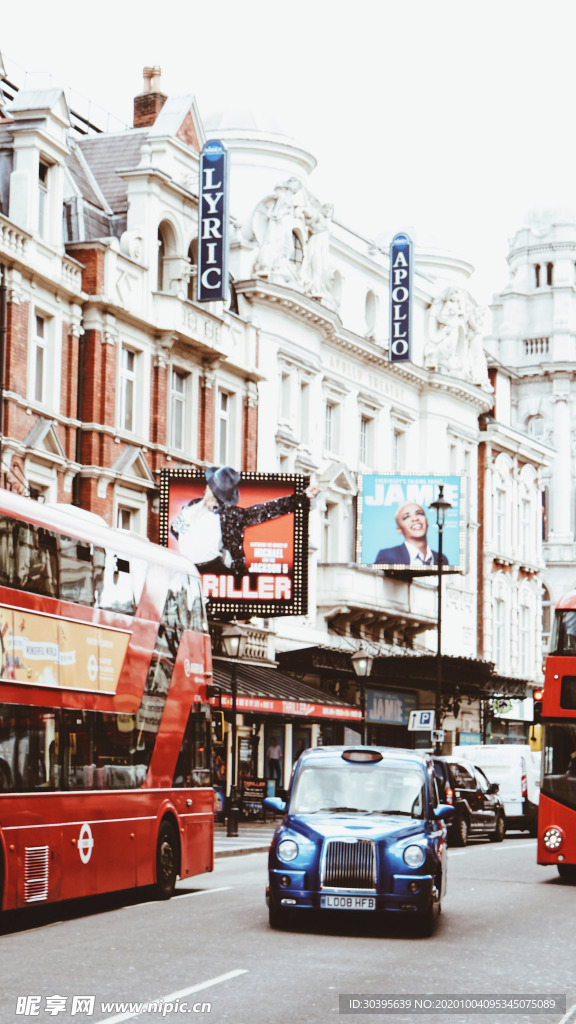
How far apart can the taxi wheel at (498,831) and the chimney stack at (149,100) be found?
65.3ft

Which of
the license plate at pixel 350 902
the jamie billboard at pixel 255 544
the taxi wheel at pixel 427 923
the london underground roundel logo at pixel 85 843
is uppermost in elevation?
the jamie billboard at pixel 255 544

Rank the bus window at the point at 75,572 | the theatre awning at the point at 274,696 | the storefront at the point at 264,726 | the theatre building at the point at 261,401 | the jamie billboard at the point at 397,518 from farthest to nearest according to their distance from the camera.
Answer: the jamie billboard at the point at 397,518 → the storefront at the point at 264,726 → the theatre awning at the point at 274,696 → the theatre building at the point at 261,401 → the bus window at the point at 75,572

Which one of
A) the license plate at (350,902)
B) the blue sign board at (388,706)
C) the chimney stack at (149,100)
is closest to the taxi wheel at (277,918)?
the license plate at (350,902)

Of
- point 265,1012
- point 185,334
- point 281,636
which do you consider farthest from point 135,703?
point 281,636

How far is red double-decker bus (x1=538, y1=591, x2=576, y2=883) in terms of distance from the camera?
22703 millimetres

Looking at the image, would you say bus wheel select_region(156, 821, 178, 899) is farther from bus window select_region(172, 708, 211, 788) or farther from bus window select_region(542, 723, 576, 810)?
bus window select_region(542, 723, 576, 810)

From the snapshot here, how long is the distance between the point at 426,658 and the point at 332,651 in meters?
4.27

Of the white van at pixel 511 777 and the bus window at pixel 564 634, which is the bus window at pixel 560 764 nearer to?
the bus window at pixel 564 634

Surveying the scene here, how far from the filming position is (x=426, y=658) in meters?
48.1

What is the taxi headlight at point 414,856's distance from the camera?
50.6 ft

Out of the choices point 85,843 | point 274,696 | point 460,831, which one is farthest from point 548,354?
point 85,843

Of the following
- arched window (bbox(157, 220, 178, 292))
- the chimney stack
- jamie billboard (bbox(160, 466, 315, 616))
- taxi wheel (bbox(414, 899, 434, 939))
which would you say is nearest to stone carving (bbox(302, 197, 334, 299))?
the chimney stack

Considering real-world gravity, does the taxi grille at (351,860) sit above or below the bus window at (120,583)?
below

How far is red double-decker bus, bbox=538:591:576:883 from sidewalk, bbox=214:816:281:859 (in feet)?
22.7
